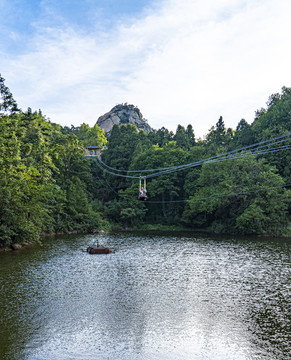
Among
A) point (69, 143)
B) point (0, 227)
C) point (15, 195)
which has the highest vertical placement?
point (69, 143)

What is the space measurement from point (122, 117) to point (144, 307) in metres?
95.2

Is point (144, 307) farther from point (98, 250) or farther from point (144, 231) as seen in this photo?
point (144, 231)

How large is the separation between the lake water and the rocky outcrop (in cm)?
8206

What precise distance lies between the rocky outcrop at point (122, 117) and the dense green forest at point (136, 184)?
1572 inches

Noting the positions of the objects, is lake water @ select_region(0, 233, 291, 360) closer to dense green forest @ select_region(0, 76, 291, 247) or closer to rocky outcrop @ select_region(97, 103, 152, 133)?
dense green forest @ select_region(0, 76, 291, 247)

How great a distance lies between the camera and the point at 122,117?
10619cm

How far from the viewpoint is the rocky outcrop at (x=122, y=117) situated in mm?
106562

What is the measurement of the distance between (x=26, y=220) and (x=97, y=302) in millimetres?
14906

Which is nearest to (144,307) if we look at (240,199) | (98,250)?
(98,250)

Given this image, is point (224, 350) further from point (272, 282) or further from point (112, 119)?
point (112, 119)

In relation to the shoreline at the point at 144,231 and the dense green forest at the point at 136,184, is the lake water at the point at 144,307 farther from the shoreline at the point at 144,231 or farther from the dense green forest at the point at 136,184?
the dense green forest at the point at 136,184

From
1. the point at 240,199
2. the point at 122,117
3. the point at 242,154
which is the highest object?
the point at 122,117

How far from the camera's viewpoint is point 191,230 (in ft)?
170

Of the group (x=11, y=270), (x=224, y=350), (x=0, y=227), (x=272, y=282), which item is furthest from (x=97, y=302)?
(x=0, y=227)
